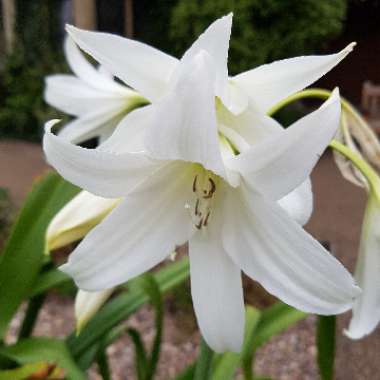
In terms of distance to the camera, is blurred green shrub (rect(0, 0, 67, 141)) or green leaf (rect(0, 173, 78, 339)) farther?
blurred green shrub (rect(0, 0, 67, 141))

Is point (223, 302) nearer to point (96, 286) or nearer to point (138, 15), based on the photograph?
point (96, 286)

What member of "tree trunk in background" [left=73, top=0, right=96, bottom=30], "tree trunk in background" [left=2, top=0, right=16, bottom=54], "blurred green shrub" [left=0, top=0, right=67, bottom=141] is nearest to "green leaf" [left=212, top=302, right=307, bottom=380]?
"tree trunk in background" [left=73, top=0, right=96, bottom=30]

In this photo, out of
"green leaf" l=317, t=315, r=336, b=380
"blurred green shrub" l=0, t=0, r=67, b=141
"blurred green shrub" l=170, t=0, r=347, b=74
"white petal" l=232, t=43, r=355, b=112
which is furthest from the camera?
"blurred green shrub" l=0, t=0, r=67, b=141

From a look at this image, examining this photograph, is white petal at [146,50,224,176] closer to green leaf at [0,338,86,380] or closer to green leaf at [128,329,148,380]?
green leaf at [0,338,86,380]

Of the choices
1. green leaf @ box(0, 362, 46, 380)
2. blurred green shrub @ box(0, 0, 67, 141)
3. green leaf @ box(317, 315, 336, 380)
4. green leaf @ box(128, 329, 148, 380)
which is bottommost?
blurred green shrub @ box(0, 0, 67, 141)

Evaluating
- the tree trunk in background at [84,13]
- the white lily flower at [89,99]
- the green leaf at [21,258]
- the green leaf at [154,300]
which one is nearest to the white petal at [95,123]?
the white lily flower at [89,99]

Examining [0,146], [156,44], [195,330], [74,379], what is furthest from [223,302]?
[156,44]

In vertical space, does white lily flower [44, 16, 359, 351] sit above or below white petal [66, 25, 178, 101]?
below
